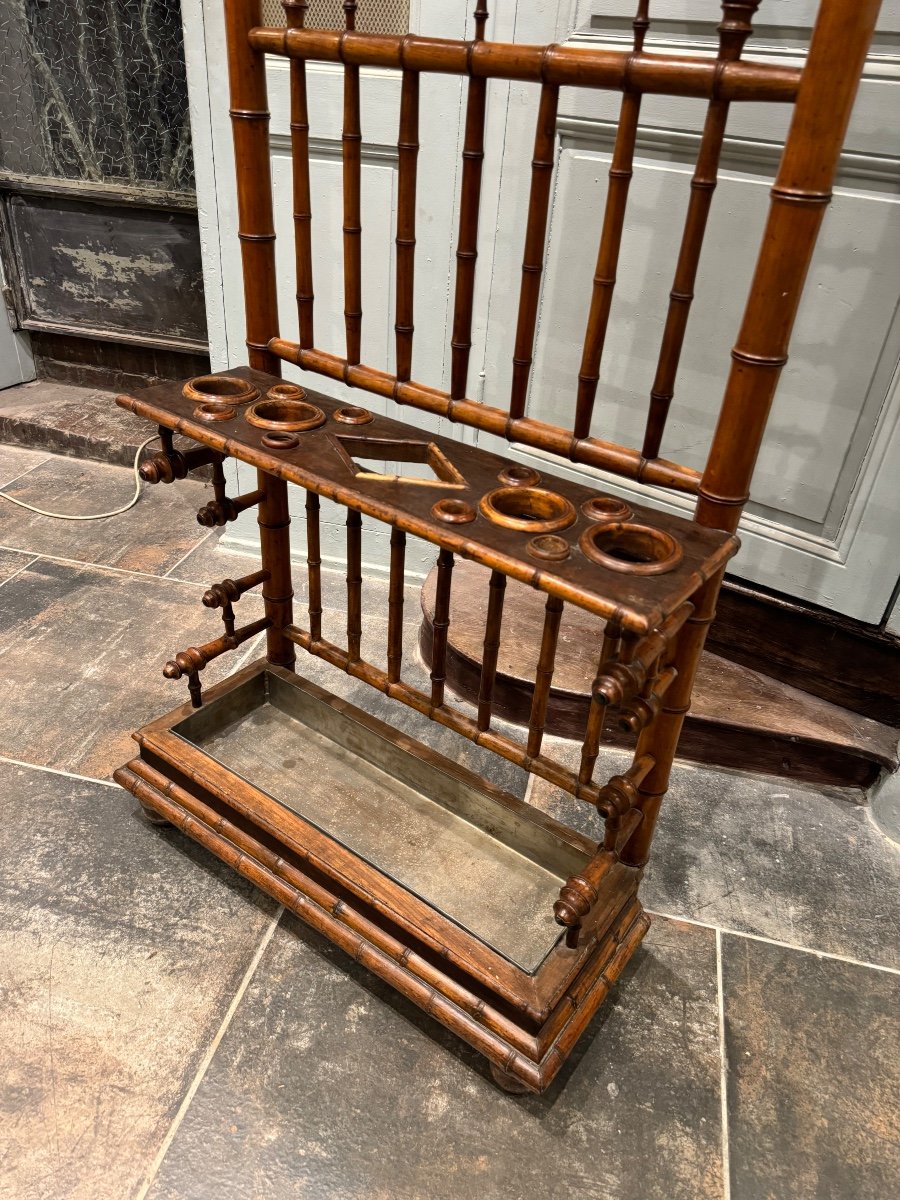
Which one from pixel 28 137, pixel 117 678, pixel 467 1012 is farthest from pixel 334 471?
pixel 28 137

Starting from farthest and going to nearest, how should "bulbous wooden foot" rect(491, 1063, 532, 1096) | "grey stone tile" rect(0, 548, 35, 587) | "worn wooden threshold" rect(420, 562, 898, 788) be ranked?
"grey stone tile" rect(0, 548, 35, 587) < "worn wooden threshold" rect(420, 562, 898, 788) < "bulbous wooden foot" rect(491, 1063, 532, 1096)

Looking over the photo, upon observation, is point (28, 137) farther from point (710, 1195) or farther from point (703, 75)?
point (710, 1195)

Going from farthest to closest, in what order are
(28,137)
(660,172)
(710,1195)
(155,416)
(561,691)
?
1. (28,137)
2. (561,691)
3. (660,172)
4. (155,416)
5. (710,1195)

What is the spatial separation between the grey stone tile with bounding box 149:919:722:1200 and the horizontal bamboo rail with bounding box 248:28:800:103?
1231mm

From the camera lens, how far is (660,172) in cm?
154

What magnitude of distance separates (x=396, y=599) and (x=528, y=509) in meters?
0.36

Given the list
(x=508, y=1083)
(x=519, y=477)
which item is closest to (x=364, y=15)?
(x=519, y=477)

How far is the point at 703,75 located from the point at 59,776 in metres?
1.55

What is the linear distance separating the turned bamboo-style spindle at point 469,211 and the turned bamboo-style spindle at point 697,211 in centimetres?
27

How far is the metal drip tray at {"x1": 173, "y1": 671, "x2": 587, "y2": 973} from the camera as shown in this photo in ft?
4.25

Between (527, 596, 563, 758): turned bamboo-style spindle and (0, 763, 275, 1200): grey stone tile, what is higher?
(527, 596, 563, 758): turned bamboo-style spindle

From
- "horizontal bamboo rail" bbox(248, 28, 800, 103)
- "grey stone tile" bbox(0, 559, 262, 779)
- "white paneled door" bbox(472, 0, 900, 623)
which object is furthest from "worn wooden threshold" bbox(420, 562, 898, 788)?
"horizontal bamboo rail" bbox(248, 28, 800, 103)

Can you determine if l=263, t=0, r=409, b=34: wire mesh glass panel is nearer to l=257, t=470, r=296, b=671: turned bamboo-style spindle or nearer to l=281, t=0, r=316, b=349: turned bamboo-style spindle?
l=281, t=0, r=316, b=349: turned bamboo-style spindle

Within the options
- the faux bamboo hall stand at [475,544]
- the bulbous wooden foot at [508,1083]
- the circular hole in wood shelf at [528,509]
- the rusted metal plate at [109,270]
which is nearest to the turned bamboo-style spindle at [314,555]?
the faux bamboo hall stand at [475,544]
